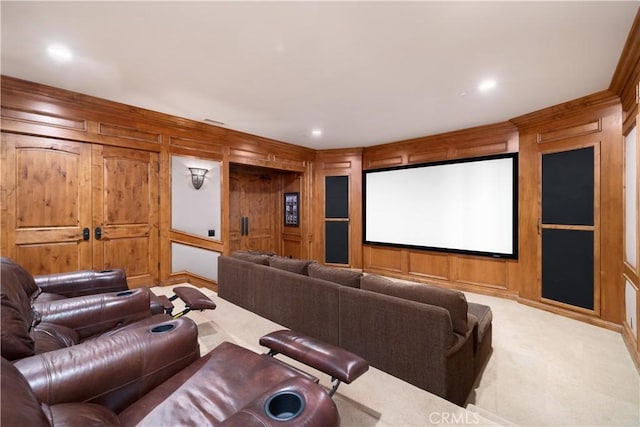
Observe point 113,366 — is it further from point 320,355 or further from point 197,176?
point 197,176

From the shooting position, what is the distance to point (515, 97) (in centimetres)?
342

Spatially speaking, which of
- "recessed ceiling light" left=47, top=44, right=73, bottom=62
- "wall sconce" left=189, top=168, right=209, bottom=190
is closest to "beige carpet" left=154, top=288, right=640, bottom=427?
"wall sconce" left=189, top=168, right=209, bottom=190

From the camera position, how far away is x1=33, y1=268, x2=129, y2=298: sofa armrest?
230 cm

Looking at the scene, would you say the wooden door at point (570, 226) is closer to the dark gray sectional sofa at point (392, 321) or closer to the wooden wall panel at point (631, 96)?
the wooden wall panel at point (631, 96)

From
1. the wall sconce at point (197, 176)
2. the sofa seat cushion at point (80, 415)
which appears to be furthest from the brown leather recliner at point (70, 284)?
the wall sconce at point (197, 176)

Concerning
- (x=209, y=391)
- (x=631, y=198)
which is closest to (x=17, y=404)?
(x=209, y=391)

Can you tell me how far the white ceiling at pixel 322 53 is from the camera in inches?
77.4

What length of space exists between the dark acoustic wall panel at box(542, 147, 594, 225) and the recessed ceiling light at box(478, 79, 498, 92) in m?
1.52

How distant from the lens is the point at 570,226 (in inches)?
141

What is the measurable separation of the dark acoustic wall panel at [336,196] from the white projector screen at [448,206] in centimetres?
45

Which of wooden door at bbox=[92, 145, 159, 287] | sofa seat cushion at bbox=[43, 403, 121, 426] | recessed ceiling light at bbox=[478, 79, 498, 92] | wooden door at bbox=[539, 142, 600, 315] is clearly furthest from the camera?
wooden door at bbox=[92, 145, 159, 287]

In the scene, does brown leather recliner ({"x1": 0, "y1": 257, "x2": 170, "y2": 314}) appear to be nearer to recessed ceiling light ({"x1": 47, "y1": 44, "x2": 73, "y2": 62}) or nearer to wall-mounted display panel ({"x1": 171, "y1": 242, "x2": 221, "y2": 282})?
wall-mounted display panel ({"x1": 171, "y1": 242, "x2": 221, "y2": 282})

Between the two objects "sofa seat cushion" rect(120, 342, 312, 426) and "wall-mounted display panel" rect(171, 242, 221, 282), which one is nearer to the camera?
"sofa seat cushion" rect(120, 342, 312, 426)

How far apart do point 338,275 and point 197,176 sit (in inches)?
124
